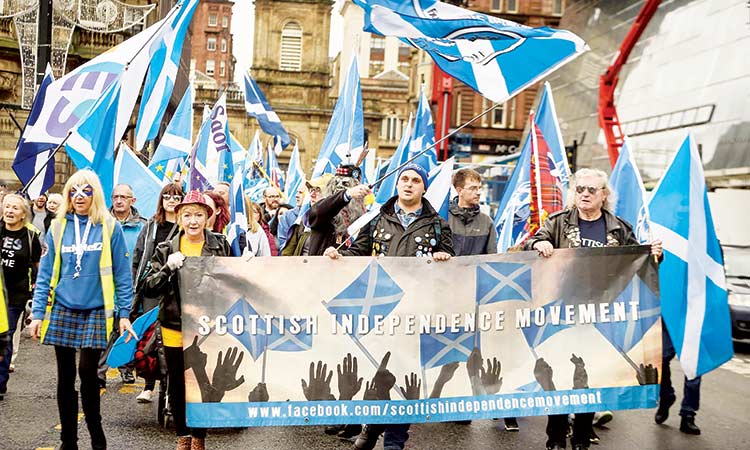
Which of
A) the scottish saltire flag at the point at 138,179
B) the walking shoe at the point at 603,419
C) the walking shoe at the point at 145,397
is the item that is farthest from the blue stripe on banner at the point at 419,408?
the scottish saltire flag at the point at 138,179

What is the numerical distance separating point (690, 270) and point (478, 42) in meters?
2.44

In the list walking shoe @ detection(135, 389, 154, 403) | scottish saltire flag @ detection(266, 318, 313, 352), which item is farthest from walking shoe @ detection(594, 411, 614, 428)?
walking shoe @ detection(135, 389, 154, 403)

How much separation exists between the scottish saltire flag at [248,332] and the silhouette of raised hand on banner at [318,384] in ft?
1.06

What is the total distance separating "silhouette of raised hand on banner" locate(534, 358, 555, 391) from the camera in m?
5.94

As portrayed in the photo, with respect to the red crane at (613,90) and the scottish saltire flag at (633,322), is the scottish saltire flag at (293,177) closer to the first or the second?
the scottish saltire flag at (633,322)

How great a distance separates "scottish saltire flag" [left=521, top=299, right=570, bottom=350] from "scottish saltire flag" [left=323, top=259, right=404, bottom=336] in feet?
2.77

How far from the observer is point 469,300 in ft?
19.6

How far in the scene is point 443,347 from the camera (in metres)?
5.90

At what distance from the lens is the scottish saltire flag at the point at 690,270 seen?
292 inches

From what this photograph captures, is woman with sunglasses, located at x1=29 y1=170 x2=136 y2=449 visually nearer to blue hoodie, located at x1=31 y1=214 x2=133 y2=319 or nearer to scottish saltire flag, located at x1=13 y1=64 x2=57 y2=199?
blue hoodie, located at x1=31 y1=214 x2=133 y2=319

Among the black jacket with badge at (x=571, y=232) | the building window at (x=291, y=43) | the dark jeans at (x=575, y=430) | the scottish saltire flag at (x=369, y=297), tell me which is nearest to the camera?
the scottish saltire flag at (x=369, y=297)

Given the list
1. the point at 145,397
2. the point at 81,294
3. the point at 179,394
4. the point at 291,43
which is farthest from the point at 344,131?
the point at 291,43

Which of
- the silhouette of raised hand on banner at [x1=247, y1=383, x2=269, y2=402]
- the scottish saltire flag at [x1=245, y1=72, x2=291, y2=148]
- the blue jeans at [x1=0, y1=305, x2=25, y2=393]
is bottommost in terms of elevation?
the blue jeans at [x1=0, y1=305, x2=25, y2=393]

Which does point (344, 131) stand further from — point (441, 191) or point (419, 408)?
point (419, 408)
